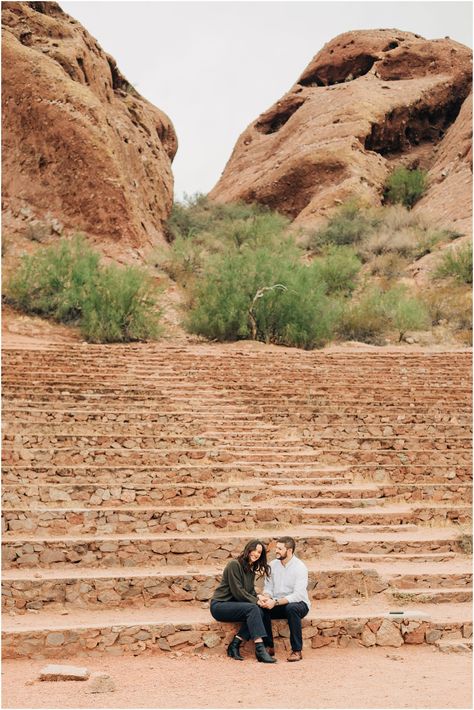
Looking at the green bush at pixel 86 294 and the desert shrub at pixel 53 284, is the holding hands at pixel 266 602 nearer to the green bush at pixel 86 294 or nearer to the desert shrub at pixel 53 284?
the green bush at pixel 86 294

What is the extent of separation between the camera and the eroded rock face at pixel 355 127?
38.9 meters

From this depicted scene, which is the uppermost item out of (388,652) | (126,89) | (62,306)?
(126,89)

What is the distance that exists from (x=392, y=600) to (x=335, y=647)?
114 centimetres

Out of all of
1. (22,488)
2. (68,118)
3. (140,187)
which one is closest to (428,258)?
(140,187)

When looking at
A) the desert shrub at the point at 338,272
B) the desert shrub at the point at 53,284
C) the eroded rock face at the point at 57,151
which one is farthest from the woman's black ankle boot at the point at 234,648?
the desert shrub at the point at 338,272

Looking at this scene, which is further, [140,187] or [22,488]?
[140,187]

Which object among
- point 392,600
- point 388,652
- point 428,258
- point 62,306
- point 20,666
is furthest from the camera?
point 428,258

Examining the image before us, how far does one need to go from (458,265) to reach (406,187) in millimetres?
10406

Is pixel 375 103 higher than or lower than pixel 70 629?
higher

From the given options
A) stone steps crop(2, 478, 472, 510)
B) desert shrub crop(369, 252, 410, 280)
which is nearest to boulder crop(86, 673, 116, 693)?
stone steps crop(2, 478, 472, 510)

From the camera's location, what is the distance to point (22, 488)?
10664mm

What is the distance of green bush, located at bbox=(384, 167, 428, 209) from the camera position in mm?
38375

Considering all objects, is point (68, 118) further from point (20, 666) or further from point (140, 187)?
point (20, 666)

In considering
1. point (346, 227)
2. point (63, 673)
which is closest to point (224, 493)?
point (63, 673)
